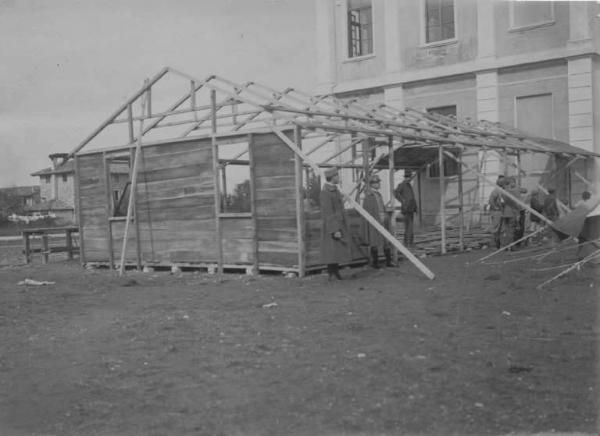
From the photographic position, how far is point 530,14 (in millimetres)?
21594

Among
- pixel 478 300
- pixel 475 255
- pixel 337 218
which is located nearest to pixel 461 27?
pixel 475 255

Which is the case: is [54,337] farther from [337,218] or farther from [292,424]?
[337,218]

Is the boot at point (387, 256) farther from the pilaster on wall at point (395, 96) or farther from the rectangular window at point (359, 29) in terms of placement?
the rectangular window at point (359, 29)

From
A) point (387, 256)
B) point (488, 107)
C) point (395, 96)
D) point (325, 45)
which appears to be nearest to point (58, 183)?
point (325, 45)

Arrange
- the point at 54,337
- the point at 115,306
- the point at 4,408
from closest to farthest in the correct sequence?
1. the point at 4,408
2. the point at 54,337
3. the point at 115,306

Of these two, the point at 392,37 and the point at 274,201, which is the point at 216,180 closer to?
the point at 274,201

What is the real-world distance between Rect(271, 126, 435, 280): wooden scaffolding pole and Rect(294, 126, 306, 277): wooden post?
9.4 inches

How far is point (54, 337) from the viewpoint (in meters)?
8.22

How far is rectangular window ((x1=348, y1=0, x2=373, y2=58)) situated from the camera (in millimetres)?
25562

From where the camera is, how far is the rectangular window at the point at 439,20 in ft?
77.3

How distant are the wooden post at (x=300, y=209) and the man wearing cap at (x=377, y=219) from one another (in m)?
1.21

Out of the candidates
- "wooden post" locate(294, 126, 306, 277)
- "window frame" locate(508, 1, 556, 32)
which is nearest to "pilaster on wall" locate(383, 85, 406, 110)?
"window frame" locate(508, 1, 556, 32)

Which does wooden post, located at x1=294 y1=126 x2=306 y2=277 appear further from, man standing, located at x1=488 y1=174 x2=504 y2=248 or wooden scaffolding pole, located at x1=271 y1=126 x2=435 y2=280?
man standing, located at x1=488 y1=174 x2=504 y2=248

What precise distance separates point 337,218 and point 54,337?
216 inches
